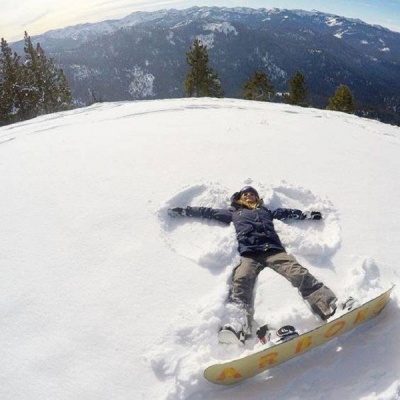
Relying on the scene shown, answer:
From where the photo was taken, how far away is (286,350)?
4262mm

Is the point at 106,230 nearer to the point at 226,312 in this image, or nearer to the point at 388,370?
the point at 226,312

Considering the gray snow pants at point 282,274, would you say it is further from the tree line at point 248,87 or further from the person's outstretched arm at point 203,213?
the tree line at point 248,87

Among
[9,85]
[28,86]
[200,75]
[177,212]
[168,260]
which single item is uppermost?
[177,212]

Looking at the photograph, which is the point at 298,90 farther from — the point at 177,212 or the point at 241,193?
the point at 177,212

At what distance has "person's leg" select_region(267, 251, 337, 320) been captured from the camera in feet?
16.2

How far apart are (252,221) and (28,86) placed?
35133 millimetres

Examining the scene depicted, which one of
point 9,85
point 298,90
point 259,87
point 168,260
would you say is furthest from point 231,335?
point 298,90

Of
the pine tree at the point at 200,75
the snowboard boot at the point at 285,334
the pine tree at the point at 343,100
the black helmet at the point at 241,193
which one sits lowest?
the pine tree at the point at 343,100

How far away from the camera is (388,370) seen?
14.0ft

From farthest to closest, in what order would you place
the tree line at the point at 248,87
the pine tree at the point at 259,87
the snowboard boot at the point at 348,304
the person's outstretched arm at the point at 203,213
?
the pine tree at the point at 259,87 → the tree line at the point at 248,87 → the person's outstretched arm at the point at 203,213 → the snowboard boot at the point at 348,304

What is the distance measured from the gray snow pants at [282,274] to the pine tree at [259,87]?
122 feet

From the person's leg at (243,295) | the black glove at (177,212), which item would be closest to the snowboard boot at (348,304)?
the person's leg at (243,295)

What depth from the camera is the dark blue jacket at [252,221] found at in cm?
616

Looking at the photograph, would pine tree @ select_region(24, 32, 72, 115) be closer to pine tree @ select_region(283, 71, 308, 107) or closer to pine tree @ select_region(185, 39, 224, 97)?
pine tree @ select_region(185, 39, 224, 97)
